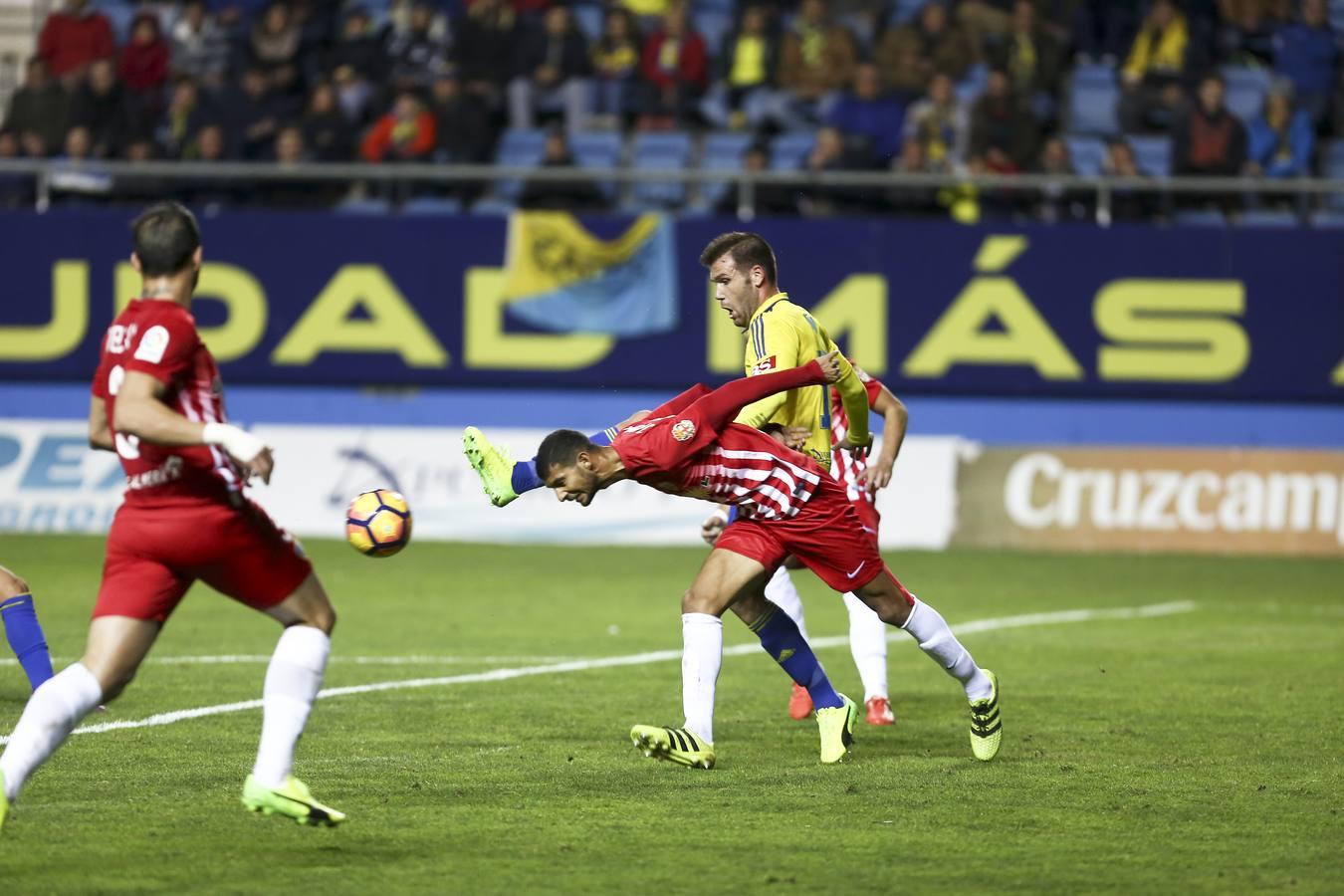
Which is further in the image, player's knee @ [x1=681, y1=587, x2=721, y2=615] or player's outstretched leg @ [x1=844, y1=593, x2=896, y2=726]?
player's outstretched leg @ [x1=844, y1=593, x2=896, y2=726]

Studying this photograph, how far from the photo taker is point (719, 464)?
791 centimetres

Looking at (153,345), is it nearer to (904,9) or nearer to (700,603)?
(700,603)

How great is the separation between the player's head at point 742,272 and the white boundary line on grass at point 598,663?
3.24 metres

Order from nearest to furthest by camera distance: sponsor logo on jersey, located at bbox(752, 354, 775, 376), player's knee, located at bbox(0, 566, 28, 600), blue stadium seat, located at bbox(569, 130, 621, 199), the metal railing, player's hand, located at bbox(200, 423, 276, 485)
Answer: player's hand, located at bbox(200, 423, 276, 485) → sponsor logo on jersey, located at bbox(752, 354, 775, 376) → player's knee, located at bbox(0, 566, 28, 600) → the metal railing → blue stadium seat, located at bbox(569, 130, 621, 199)

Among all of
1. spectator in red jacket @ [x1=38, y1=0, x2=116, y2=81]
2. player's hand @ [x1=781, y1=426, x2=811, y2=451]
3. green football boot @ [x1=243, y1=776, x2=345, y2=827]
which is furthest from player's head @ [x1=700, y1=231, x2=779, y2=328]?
spectator in red jacket @ [x1=38, y1=0, x2=116, y2=81]

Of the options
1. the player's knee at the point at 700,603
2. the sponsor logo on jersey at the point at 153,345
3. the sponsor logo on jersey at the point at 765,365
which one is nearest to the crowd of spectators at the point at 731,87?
the sponsor logo on jersey at the point at 765,365

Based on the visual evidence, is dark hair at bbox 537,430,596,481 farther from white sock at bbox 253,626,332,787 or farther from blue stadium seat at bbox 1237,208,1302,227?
blue stadium seat at bbox 1237,208,1302,227

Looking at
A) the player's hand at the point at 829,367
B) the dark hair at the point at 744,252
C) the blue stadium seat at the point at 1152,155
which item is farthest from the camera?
the blue stadium seat at the point at 1152,155

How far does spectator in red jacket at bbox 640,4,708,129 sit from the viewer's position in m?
21.1

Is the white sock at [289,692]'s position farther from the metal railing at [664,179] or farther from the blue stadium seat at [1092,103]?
the blue stadium seat at [1092,103]

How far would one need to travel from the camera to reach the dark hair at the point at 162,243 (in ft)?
20.2

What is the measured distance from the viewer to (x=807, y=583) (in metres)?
17.1

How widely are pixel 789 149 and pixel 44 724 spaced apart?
51.6 ft

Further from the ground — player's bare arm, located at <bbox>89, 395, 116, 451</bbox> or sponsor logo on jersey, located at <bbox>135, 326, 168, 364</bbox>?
sponsor logo on jersey, located at <bbox>135, 326, 168, 364</bbox>
